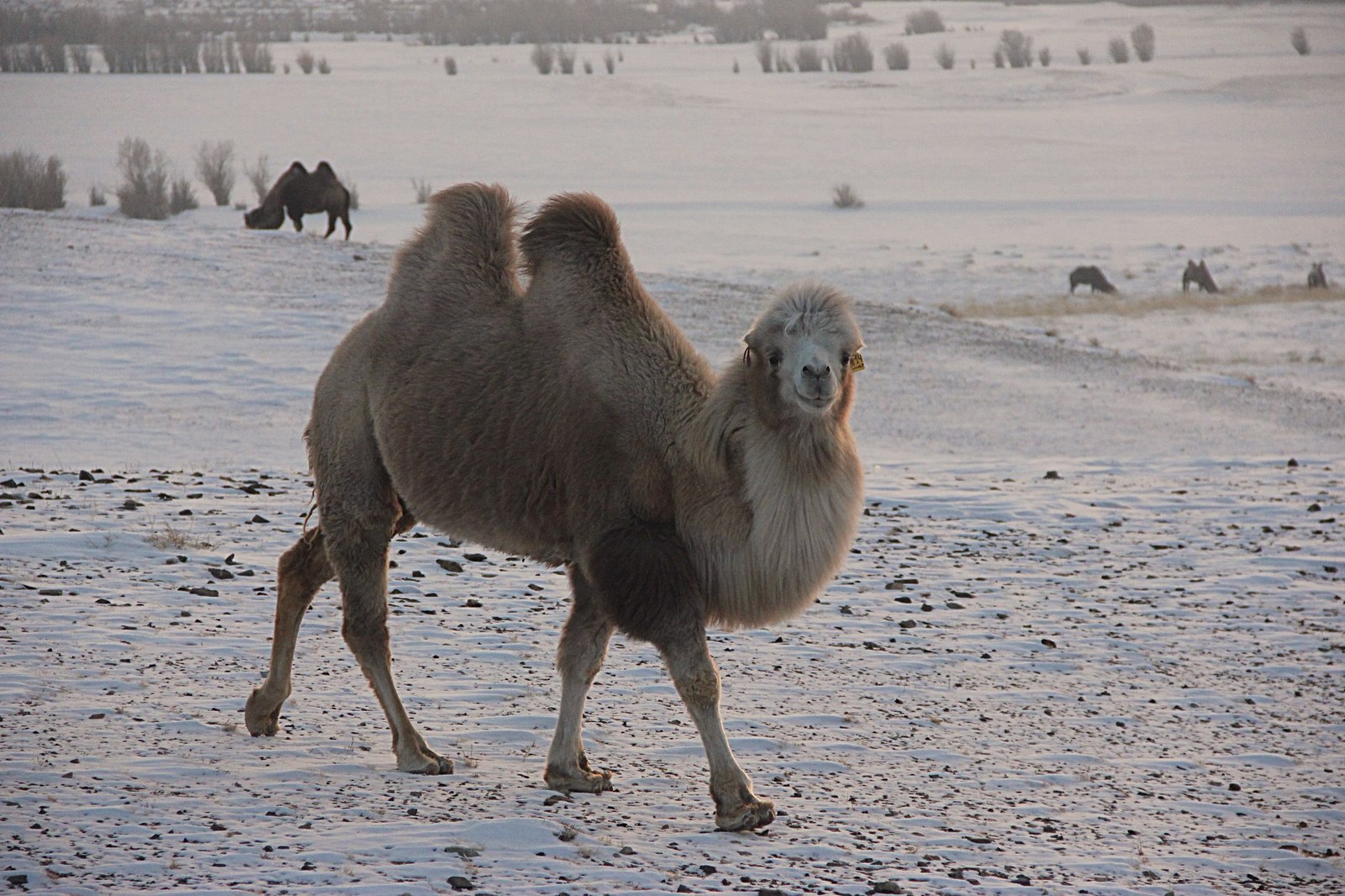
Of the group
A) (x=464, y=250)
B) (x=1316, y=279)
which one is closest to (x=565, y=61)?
(x=1316, y=279)

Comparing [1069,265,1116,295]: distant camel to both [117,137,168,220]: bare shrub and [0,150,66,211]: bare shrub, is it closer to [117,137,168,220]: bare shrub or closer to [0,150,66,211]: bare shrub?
[117,137,168,220]: bare shrub

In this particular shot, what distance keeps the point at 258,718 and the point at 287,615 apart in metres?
0.44

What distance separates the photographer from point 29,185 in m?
26.3

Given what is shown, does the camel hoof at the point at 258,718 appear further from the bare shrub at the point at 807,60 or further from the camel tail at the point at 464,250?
the bare shrub at the point at 807,60

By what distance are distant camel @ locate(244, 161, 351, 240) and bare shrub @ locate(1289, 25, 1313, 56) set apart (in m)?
54.6

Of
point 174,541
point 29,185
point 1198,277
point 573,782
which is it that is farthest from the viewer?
point 29,185

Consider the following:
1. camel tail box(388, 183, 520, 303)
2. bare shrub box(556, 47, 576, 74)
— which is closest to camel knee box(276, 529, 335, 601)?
camel tail box(388, 183, 520, 303)

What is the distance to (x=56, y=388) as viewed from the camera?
45.8 ft

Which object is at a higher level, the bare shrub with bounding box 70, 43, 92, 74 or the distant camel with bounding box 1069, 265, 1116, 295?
the bare shrub with bounding box 70, 43, 92, 74

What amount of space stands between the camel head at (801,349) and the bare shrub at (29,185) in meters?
24.3

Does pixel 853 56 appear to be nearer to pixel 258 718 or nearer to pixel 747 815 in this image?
pixel 258 718

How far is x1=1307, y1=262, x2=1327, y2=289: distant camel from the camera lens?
25.8 metres

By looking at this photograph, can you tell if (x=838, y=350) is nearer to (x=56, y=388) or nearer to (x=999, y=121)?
(x=56, y=388)

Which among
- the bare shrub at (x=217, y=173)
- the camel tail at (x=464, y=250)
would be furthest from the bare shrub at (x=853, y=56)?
the camel tail at (x=464, y=250)
